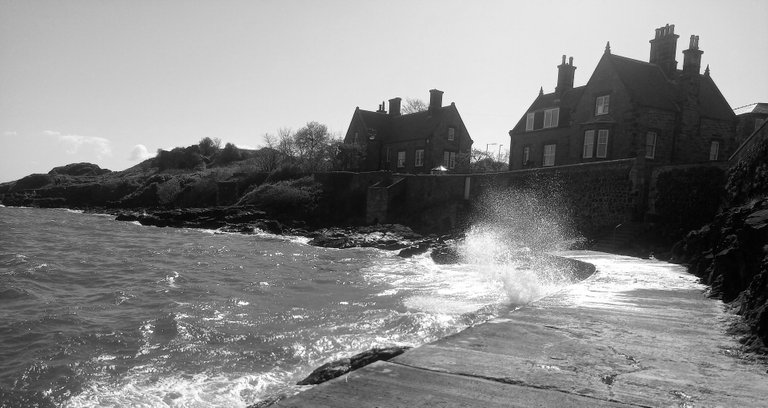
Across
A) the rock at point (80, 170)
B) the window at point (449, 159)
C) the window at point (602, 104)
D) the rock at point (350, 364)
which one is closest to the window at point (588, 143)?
the window at point (602, 104)

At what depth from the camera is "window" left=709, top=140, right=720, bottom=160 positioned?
100 feet

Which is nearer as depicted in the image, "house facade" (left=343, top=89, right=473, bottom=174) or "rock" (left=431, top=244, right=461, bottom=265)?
"rock" (left=431, top=244, right=461, bottom=265)

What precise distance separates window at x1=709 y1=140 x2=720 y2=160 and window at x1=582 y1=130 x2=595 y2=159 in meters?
7.36

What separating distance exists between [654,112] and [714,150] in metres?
5.68

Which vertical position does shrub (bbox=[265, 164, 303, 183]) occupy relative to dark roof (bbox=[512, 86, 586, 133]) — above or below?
below

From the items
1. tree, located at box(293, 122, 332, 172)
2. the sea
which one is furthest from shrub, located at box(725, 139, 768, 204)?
tree, located at box(293, 122, 332, 172)

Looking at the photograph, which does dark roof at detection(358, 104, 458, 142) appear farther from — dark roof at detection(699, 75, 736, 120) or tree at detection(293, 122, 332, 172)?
dark roof at detection(699, 75, 736, 120)

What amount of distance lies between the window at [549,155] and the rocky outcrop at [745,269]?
2397 cm

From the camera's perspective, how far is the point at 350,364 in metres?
6.16

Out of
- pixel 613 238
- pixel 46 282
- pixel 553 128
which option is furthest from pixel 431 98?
pixel 46 282

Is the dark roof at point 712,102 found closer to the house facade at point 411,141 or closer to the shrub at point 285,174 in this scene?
the house facade at point 411,141

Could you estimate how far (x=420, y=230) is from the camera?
33.5m

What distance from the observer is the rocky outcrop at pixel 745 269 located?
5.04 meters

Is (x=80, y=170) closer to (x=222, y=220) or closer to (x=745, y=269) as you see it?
(x=222, y=220)
